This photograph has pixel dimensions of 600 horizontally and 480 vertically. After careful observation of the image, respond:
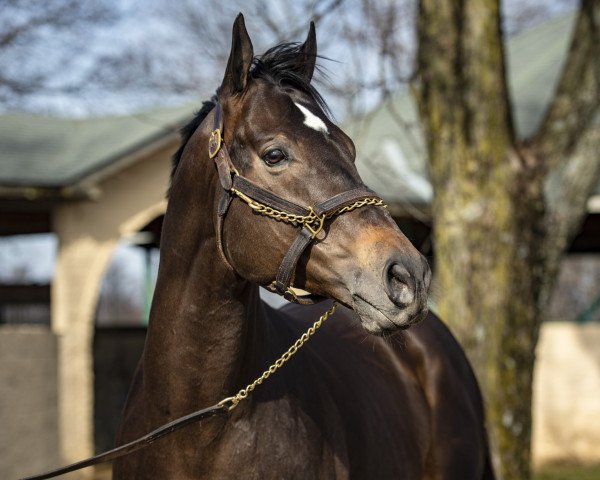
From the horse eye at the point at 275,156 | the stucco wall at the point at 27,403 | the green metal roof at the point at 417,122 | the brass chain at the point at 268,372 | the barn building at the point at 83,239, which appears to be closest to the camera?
the horse eye at the point at 275,156

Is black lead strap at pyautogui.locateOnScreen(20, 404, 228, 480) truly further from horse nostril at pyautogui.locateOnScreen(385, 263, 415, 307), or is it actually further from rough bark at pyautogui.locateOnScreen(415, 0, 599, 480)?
rough bark at pyautogui.locateOnScreen(415, 0, 599, 480)

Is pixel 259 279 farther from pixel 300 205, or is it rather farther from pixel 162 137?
pixel 162 137

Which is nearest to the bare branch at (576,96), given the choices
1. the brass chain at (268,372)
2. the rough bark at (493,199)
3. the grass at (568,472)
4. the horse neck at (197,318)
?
the rough bark at (493,199)

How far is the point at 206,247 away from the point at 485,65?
4429 mm

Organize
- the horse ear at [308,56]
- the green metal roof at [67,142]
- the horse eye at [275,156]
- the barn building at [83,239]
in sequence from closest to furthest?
the horse eye at [275,156]
the horse ear at [308,56]
the barn building at [83,239]
the green metal roof at [67,142]

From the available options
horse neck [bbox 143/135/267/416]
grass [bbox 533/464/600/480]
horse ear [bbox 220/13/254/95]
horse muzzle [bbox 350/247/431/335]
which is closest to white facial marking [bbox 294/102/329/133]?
horse ear [bbox 220/13/254/95]

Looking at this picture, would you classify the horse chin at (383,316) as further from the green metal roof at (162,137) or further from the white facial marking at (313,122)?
the green metal roof at (162,137)

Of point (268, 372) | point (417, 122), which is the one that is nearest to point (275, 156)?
point (268, 372)

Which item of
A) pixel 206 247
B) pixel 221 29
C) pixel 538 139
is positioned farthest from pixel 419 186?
pixel 206 247

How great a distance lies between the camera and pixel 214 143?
3207 millimetres

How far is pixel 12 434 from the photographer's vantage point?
31.3 feet

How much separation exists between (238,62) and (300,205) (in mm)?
553

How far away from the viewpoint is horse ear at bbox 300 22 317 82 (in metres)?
3.42

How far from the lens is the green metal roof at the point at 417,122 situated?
12.3 meters
